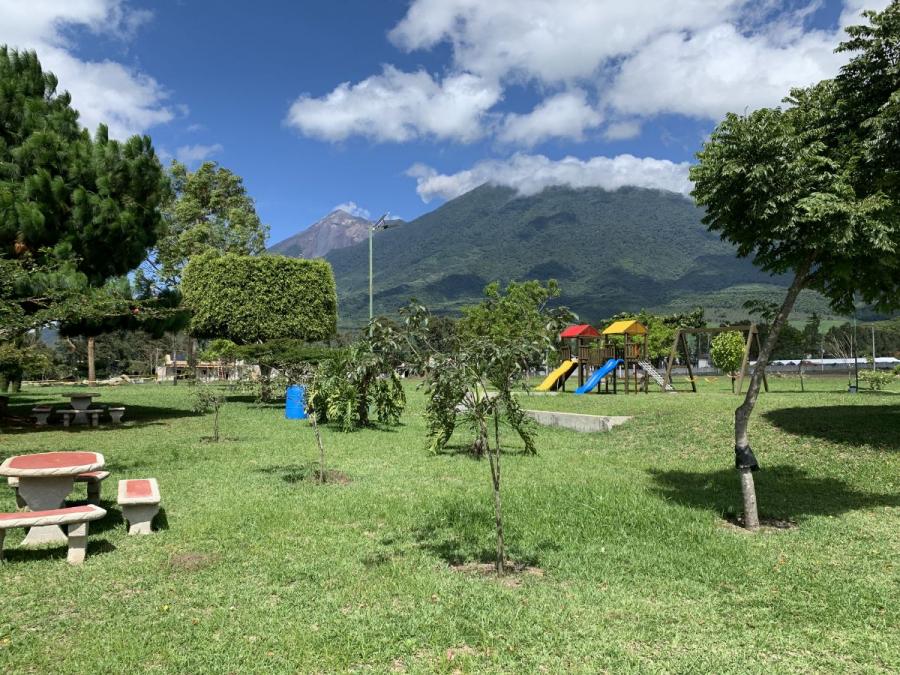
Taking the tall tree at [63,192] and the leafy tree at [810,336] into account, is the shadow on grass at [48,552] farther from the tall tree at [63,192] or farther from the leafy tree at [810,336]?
the leafy tree at [810,336]

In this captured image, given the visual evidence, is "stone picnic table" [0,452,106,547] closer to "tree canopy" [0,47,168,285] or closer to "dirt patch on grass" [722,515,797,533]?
"dirt patch on grass" [722,515,797,533]

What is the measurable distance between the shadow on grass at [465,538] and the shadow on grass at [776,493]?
2527mm

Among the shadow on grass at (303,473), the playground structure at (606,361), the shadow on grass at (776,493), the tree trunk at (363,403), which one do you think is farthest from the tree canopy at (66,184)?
the playground structure at (606,361)

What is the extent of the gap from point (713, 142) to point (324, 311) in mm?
19705

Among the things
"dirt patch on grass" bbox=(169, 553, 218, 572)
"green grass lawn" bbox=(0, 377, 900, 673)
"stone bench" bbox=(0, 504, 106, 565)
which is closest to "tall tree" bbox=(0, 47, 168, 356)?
"green grass lawn" bbox=(0, 377, 900, 673)

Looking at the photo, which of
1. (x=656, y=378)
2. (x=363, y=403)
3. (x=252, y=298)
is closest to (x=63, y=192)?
(x=252, y=298)

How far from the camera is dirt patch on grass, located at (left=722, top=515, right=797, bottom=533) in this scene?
5962 mm

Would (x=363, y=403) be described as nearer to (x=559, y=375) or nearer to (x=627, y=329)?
(x=559, y=375)

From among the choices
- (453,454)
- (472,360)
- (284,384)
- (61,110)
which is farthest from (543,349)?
(61,110)

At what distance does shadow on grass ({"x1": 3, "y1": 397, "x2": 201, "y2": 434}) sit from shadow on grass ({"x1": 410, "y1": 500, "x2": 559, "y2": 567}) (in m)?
11.4

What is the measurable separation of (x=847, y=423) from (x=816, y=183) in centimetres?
614

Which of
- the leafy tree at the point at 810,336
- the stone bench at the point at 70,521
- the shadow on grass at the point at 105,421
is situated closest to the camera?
the stone bench at the point at 70,521

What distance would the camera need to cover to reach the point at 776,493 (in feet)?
24.4

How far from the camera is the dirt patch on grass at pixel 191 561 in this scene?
4859 millimetres
